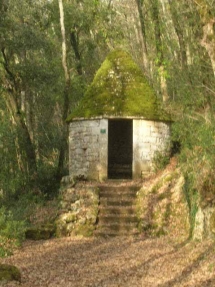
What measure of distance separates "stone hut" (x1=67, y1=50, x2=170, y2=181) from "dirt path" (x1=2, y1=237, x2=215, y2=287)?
409cm

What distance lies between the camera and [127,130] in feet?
71.2

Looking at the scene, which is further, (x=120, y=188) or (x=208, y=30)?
(x=120, y=188)

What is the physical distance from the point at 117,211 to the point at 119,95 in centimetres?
478

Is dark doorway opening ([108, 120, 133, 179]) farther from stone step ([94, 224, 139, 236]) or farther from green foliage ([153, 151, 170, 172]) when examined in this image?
stone step ([94, 224, 139, 236])

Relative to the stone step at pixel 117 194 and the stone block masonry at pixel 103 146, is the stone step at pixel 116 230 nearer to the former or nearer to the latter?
the stone step at pixel 117 194

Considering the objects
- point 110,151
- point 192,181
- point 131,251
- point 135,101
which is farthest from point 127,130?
point 131,251

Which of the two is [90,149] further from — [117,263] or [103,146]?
[117,263]

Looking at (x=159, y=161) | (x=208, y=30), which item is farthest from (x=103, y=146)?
(x=208, y=30)

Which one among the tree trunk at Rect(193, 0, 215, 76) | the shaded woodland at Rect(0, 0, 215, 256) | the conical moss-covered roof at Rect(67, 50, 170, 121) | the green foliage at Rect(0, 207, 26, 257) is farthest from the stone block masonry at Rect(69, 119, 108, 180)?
the tree trunk at Rect(193, 0, 215, 76)

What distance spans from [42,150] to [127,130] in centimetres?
691

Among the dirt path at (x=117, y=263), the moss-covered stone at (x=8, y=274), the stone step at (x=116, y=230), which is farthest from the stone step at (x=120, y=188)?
the moss-covered stone at (x=8, y=274)

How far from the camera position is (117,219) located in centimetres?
1451

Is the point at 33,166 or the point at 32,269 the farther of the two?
the point at 33,166

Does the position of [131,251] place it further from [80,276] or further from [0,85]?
[0,85]
